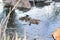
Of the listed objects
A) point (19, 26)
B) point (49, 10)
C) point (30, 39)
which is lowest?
point (30, 39)

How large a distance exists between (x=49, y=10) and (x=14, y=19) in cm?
32

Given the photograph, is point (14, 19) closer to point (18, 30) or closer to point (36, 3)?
point (18, 30)

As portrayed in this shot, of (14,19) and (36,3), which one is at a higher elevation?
(36,3)

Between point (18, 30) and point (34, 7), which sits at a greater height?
point (34, 7)

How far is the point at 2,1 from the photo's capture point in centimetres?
142

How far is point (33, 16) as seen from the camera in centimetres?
140

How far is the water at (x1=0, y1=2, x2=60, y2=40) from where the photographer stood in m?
1.35

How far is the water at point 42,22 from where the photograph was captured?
135cm

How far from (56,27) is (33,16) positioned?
22 centimetres

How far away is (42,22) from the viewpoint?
1385 millimetres

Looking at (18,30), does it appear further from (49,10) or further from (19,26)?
(49,10)

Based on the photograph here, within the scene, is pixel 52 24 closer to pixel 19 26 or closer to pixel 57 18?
pixel 57 18

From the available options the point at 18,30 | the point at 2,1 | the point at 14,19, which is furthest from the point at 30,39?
the point at 2,1

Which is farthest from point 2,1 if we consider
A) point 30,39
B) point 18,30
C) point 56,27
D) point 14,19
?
point 56,27
